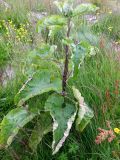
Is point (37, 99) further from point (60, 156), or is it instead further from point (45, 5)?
point (45, 5)

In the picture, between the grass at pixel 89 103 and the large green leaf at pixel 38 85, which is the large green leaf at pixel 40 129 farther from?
the large green leaf at pixel 38 85

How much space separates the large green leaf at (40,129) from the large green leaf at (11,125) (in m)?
0.09

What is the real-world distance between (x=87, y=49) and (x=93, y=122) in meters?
0.65

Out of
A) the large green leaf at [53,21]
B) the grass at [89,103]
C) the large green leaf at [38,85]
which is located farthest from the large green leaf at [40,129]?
the large green leaf at [53,21]

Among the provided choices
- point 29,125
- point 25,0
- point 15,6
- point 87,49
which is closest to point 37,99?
point 29,125

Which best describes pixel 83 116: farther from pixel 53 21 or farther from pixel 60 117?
pixel 53 21

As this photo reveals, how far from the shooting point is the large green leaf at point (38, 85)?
9.91 feet

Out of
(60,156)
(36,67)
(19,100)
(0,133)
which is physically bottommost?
(60,156)

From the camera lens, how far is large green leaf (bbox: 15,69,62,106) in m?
3.02

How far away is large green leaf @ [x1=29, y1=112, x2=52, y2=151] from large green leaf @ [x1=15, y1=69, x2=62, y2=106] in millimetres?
220

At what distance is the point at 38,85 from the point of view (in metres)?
3.07

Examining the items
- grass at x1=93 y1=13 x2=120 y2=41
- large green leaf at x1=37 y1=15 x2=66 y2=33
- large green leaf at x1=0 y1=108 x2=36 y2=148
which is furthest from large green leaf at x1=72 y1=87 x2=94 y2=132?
grass at x1=93 y1=13 x2=120 y2=41

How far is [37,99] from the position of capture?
3.32 meters

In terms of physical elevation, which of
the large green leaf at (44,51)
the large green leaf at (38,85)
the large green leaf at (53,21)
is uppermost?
the large green leaf at (53,21)
